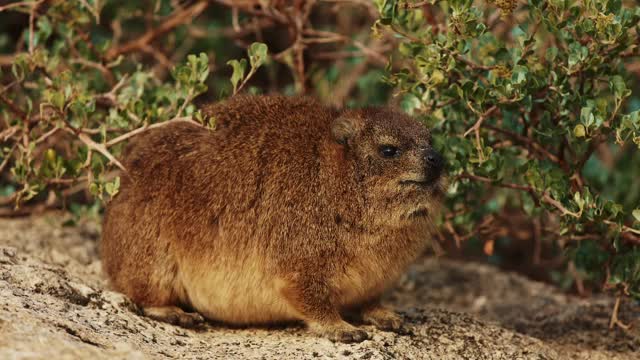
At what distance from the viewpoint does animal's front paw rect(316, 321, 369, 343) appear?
4.41 metres

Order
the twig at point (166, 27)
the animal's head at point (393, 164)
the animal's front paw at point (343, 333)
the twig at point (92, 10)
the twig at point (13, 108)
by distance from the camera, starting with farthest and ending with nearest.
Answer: the twig at point (166, 27)
the twig at point (92, 10)
the twig at point (13, 108)
the animal's head at point (393, 164)
the animal's front paw at point (343, 333)

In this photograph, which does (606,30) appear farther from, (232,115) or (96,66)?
(96,66)

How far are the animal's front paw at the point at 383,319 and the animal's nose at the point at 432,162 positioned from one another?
0.80 m

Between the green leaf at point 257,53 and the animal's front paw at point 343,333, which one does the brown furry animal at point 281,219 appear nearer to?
the animal's front paw at point 343,333

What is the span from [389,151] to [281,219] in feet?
2.29

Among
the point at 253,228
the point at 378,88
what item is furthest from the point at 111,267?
the point at 378,88

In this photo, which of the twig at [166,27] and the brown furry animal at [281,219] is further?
the twig at [166,27]

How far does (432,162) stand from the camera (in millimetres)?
4598

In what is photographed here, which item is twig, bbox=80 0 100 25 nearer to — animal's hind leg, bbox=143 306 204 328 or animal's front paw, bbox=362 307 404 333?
animal's hind leg, bbox=143 306 204 328

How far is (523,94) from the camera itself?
450 centimetres

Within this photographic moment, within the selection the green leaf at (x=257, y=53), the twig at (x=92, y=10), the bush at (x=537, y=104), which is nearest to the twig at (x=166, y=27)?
the twig at (x=92, y=10)

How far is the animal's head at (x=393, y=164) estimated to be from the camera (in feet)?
15.2

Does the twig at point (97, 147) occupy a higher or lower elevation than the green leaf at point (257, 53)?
lower

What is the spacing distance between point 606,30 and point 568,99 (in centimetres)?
46
